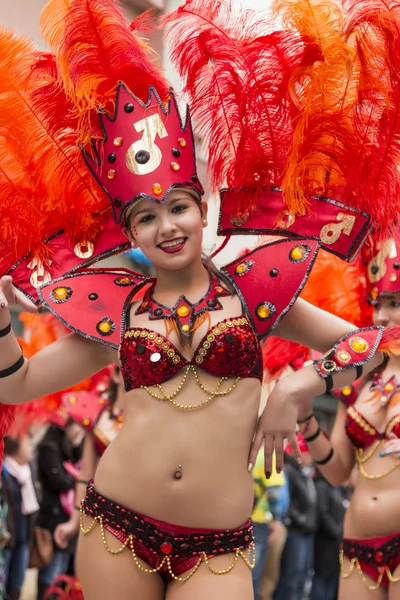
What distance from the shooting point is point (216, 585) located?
2381 millimetres

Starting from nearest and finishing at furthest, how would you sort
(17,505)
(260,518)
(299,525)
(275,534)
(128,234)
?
(128,234) → (17,505) → (260,518) → (275,534) → (299,525)

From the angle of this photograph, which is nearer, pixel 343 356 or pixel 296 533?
pixel 343 356

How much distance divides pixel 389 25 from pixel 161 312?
42.7 inches

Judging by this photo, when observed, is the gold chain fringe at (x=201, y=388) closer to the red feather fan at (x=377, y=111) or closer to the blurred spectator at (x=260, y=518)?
the red feather fan at (x=377, y=111)

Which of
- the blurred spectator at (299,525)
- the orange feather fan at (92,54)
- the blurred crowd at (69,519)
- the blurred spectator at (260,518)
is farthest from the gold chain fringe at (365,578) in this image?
the blurred spectator at (299,525)

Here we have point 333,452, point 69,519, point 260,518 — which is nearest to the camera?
point 333,452

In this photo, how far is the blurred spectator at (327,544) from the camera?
6.91m

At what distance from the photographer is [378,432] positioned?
365cm

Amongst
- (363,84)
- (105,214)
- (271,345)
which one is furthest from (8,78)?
(271,345)

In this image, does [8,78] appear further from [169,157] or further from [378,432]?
[378,432]

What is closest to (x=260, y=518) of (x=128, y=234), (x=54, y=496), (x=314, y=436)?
(x=54, y=496)

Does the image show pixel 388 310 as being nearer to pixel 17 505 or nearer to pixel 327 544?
pixel 17 505

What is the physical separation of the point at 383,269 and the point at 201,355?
5.00 ft

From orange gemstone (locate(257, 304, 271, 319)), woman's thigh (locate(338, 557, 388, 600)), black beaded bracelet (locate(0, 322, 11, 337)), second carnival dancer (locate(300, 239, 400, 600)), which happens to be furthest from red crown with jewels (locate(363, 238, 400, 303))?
black beaded bracelet (locate(0, 322, 11, 337))
